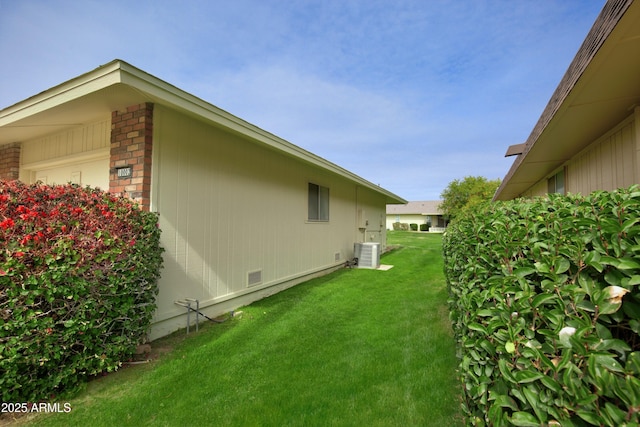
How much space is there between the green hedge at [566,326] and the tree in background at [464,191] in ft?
123

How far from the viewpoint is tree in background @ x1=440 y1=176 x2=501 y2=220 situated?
119 ft

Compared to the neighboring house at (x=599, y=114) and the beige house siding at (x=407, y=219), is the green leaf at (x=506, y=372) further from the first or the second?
the beige house siding at (x=407, y=219)

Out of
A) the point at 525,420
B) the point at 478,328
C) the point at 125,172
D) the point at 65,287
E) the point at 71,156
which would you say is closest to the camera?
the point at 525,420

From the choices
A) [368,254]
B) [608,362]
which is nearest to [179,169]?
[608,362]

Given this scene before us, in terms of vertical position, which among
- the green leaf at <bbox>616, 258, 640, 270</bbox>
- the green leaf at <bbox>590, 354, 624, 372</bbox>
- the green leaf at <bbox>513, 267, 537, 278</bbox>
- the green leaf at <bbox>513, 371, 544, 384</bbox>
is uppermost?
the green leaf at <bbox>616, 258, 640, 270</bbox>

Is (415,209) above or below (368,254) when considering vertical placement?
above

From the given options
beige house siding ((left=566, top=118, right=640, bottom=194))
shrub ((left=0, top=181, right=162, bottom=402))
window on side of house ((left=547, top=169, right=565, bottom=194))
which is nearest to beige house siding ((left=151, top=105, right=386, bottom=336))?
shrub ((left=0, top=181, right=162, bottom=402))

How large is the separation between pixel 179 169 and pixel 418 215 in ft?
145

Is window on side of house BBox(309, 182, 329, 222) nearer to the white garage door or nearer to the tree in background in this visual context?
the white garage door

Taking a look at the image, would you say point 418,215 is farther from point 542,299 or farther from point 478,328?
point 542,299

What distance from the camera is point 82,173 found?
5.09 metres

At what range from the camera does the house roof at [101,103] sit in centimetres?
340

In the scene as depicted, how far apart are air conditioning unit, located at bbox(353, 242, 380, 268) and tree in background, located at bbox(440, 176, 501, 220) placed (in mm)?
28933

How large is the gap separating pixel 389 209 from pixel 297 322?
4376 centimetres
